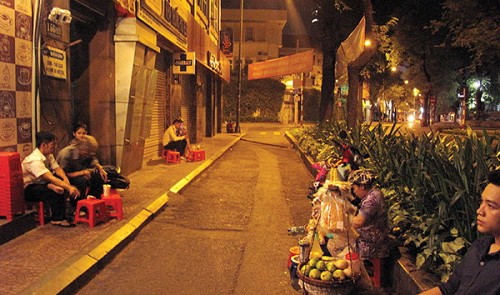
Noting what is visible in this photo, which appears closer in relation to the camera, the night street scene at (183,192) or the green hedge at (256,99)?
the night street scene at (183,192)

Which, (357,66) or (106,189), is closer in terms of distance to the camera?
(106,189)

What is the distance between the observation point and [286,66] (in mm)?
24375

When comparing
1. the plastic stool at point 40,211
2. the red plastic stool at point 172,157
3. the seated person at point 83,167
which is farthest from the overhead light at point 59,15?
the red plastic stool at point 172,157

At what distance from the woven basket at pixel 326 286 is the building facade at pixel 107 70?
4818 mm

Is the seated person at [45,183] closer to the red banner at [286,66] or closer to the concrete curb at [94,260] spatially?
the concrete curb at [94,260]

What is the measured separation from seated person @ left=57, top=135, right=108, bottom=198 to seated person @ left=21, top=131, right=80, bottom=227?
0.52 m

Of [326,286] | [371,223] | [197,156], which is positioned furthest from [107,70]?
[326,286]

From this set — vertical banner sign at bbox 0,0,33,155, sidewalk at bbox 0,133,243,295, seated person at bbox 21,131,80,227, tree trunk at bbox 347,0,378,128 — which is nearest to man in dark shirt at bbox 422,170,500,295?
sidewalk at bbox 0,133,243,295

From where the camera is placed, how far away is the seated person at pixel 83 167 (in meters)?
7.27

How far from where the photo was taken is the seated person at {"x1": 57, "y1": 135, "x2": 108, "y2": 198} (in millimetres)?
7273

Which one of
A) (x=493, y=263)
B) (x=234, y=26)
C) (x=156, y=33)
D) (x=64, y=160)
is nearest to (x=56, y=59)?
(x=64, y=160)

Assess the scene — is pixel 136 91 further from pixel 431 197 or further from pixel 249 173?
pixel 431 197

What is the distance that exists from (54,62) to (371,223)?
235 inches

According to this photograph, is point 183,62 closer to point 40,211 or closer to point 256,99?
point 40,211
